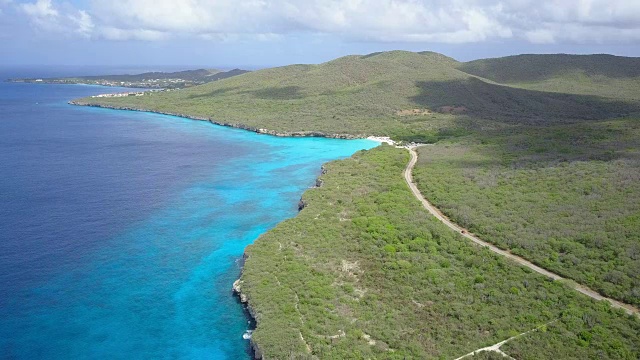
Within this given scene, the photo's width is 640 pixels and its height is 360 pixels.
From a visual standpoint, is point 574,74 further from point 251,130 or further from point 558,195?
point 558,195

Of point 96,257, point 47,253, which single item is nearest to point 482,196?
point 96,257

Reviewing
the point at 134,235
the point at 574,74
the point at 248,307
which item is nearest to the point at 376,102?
the point at 134,235

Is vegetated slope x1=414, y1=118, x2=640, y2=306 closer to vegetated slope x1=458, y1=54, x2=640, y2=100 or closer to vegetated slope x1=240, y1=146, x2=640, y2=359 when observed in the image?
vegetated slope x1=240, y1=146, x2=640, y2=359

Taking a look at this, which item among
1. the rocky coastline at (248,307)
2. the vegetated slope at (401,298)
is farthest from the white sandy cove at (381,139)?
the rocky coastline at (248,307)

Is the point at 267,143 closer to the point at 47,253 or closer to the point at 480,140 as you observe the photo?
the point at 480,140

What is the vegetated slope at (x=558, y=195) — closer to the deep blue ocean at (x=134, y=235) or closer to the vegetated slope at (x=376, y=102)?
the deep blue ocean at (x=134, y=235)

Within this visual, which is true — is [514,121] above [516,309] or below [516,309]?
above
